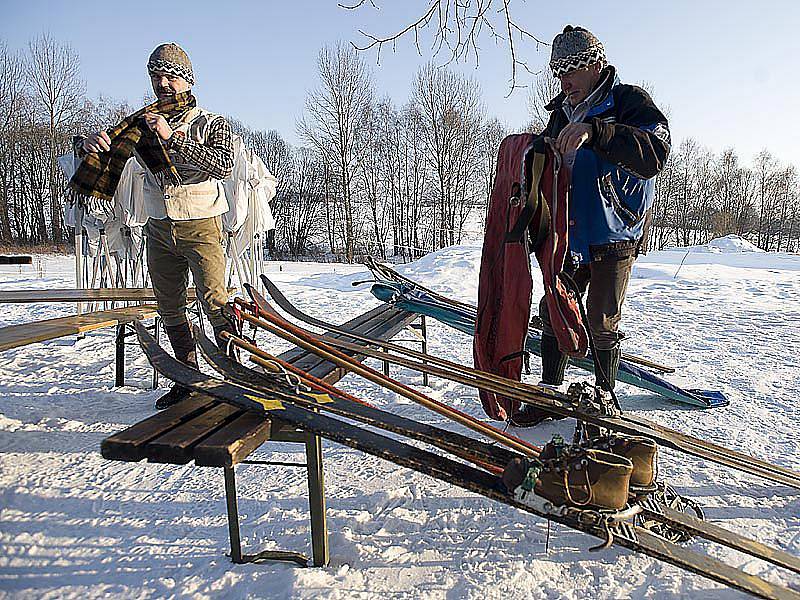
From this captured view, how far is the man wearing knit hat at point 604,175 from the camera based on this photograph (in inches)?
85.4

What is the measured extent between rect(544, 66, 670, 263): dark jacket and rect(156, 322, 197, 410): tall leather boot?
2.20 m

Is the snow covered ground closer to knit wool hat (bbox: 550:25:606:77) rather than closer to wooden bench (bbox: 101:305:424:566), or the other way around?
wooden bench (bbox: 101:305:424:566)

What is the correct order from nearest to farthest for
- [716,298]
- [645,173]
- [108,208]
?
[645,173] → [108,208] → [716,298]

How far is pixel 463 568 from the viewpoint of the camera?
179 centimetres

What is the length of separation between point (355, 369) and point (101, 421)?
193cm

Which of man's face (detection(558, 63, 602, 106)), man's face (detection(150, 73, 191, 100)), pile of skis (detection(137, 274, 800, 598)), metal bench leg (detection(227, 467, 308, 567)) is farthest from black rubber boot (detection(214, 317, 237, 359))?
man's face (detection(558, 63, 602, 106))

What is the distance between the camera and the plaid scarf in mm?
2582

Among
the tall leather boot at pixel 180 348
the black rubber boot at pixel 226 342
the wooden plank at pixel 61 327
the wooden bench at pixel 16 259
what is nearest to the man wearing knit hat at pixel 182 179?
the black rubber boot at pixel 226 342

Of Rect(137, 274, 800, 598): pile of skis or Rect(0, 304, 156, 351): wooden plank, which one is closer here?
Rect(137, 274, 800, 598): pile of skis

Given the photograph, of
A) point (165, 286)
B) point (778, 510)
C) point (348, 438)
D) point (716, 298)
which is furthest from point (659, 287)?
point (348, 438)

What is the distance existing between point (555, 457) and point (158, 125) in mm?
2238

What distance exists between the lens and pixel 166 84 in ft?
8.87

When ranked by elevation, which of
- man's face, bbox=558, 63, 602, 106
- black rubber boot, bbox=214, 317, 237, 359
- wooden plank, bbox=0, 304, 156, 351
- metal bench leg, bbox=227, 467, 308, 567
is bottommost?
metal bench leg, bbox=227, 467, 308, 567

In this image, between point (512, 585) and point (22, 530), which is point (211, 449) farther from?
point (22, 530)
